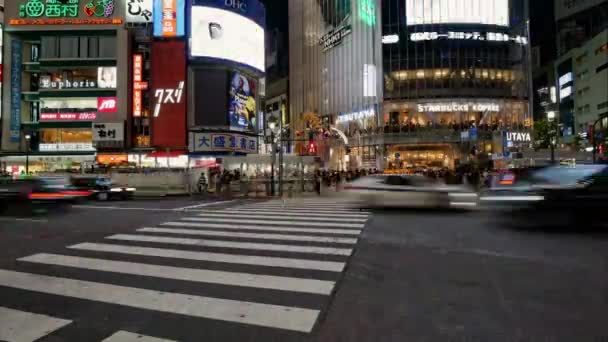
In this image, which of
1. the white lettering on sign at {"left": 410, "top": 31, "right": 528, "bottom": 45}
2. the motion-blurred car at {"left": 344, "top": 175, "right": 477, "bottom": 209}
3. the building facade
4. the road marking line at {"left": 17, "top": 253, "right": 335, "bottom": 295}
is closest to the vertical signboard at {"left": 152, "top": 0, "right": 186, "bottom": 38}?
the building facade

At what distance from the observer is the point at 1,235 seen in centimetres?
920

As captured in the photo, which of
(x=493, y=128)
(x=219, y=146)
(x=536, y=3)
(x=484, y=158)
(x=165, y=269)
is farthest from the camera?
(x=536, y=3)

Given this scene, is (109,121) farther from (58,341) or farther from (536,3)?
(536,3)

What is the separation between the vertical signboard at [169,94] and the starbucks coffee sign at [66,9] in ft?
32.4

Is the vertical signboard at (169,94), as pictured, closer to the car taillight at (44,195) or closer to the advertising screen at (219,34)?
the advertising screen at (219,34)

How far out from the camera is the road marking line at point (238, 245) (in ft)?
23.4

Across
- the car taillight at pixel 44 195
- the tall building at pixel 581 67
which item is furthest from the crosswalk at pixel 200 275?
the tall building at pixel 581 67

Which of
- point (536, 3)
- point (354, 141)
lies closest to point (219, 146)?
point (354, 141)

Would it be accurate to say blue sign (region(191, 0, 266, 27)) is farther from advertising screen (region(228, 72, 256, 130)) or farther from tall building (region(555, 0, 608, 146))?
tall building (region(555, 0, 608, 146))

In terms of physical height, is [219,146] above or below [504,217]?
above

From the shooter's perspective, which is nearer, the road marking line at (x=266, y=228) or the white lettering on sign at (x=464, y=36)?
the road marking line at (x=266, y=228)

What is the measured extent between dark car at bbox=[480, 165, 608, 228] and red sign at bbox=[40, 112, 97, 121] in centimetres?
4699

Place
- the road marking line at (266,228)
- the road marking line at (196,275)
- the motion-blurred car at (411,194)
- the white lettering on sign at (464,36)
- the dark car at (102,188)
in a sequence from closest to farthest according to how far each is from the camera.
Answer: the road marking line at (196,275), the road marking line at (266,228), the motion-blurred car at (411,194), the dark car at (102,188), the white lettering on sign at (464,36)

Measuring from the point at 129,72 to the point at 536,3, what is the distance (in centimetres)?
10708
